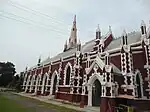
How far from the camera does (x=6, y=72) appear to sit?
248 ft

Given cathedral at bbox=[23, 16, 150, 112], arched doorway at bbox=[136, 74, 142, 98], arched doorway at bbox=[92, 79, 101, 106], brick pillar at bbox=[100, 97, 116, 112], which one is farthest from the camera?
arched doorway at bbox=[92, 79, 101, 106]

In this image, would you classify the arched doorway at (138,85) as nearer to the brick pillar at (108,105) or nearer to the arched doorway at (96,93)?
the brick pillar at (108,105)

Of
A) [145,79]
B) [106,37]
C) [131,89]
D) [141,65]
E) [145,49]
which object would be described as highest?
[106,37]

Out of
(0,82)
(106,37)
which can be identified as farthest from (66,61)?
(0,82)

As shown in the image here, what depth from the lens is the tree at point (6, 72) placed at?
73162mm

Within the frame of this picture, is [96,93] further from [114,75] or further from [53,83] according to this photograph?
[53,83]

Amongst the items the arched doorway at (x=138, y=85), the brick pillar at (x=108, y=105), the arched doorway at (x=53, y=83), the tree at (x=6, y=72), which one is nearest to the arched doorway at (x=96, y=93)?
the brick pillar at (x=108, y=105)

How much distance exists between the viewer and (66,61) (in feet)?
97.3

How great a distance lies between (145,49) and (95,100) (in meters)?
8.93

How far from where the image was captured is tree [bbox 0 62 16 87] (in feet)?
240

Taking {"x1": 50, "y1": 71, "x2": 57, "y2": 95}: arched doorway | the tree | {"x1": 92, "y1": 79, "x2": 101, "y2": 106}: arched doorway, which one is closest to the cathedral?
{"x1": 92, "y1": 79, "x2": 101, "y2": 106}: arched doorway

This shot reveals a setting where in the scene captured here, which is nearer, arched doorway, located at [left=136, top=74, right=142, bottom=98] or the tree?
arched doorway, located at [left=136, top=74, right=142, bottom=98]

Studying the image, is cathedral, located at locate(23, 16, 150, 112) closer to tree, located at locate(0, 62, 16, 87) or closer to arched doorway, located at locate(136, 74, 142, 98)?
arched doorway, located at locate(136, 74, 142, 98)

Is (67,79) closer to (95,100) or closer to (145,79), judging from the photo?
(95,100)
